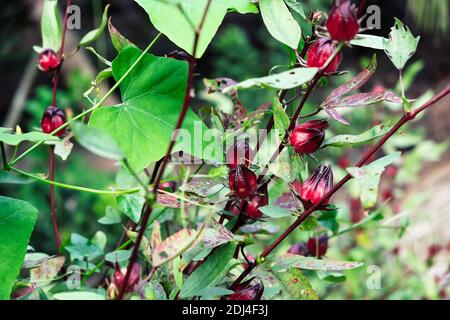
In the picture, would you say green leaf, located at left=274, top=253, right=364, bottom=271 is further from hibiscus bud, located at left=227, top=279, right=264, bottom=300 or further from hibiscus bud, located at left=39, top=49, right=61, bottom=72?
hibiscus bud, located at left=39, top=49, right=61, bottom=72

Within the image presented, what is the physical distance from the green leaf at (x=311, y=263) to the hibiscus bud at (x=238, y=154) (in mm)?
79

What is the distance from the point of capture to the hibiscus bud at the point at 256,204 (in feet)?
1.59

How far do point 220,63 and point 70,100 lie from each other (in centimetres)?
80

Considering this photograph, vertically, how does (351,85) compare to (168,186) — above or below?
above

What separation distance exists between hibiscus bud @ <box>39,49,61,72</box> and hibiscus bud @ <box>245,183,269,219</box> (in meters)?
0.25

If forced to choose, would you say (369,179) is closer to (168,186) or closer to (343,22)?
(343,22)

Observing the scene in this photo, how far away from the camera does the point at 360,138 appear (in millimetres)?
458

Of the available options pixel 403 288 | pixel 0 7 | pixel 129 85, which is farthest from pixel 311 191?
pixel 0 7

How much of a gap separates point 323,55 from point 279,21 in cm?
6

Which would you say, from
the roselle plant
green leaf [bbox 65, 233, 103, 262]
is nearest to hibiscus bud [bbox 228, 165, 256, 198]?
the roselle plant

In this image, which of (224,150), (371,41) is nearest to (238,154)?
(224,150)

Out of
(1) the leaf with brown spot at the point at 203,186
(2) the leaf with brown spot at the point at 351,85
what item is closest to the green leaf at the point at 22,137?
(1) the leaf with brown spot at the point at 203,186
